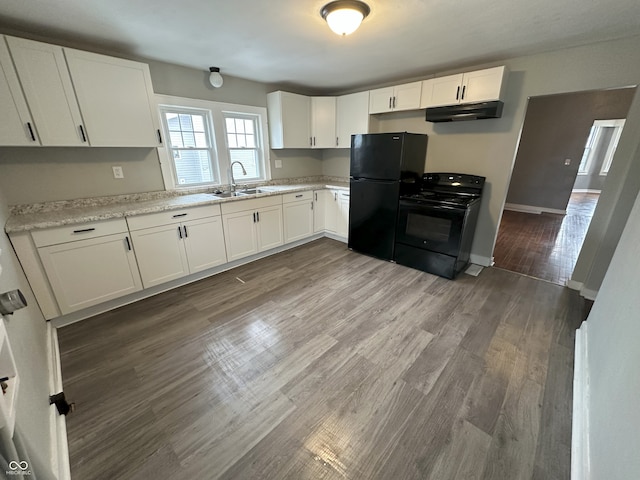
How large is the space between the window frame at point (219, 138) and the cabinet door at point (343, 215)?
1185 millimetres

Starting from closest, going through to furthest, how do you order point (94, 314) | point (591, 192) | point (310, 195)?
1. point (94, 314)
2. point (310, 195)
3. point (591, 192)

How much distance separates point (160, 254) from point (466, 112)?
3.55 metres

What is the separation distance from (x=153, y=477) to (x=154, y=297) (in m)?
1.82

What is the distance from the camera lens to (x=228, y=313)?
2.45 meters

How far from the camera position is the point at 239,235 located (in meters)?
3.27

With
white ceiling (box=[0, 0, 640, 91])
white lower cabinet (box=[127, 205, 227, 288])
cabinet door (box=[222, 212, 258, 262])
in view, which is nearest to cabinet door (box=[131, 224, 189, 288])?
white lower cabinet (box=[127, 205, 227, 288])

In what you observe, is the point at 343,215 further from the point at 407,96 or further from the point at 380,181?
the point at 407,96

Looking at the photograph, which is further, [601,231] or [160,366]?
[601,231]

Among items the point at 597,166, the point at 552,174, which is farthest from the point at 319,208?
the point at 597,166

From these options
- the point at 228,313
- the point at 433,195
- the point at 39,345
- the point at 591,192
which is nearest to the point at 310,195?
the point at 433,195

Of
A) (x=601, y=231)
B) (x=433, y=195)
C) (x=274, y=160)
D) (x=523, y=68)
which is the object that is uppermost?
(x=523, y=68)

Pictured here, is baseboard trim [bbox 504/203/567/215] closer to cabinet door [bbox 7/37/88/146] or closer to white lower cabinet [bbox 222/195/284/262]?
white lower cabinet [bbox 222/195/284/262]

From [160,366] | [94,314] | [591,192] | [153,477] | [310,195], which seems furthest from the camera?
[591,192]

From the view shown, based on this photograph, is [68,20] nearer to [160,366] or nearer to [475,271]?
[160,366]
